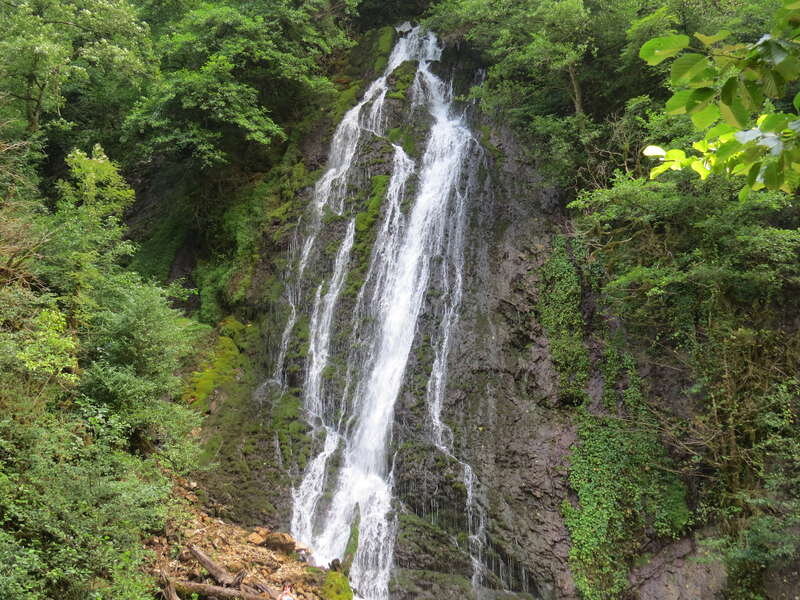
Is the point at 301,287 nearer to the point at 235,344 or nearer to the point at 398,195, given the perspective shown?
the point at 235,344

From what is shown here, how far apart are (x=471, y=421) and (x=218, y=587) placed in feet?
14.3

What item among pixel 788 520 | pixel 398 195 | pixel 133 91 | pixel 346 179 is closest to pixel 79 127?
pixel 133 91

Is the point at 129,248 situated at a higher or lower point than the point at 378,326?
higher

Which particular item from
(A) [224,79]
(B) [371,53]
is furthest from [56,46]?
(B) [371,53]

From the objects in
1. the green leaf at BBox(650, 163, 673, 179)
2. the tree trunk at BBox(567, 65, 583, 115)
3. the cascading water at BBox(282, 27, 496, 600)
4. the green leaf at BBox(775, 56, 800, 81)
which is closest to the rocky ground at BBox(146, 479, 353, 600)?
the cascading water at BBox(282, 27, 496, 600)

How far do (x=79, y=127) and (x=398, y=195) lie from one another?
10212mm

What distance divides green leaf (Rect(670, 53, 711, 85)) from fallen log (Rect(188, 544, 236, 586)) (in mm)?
6430

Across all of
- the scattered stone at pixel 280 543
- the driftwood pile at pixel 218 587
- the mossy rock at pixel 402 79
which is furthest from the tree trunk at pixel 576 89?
the driftwood pile at pixel 218 587

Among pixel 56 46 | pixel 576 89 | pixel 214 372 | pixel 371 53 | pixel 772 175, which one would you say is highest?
pixel 371 53

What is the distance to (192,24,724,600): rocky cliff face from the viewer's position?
6.62 meters

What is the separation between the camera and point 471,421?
7.97 meters

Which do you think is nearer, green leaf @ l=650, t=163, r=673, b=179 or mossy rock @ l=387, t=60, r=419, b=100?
green leaf @ l=650, t=163, r=673, b=179

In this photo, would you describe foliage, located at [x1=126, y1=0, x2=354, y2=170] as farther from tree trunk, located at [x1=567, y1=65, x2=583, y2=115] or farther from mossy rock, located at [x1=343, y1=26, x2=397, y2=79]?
tree trunk, located at [x1=567, y1=65, x2=583, y2=115]

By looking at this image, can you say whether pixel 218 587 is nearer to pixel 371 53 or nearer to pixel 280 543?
pixel 280 543
